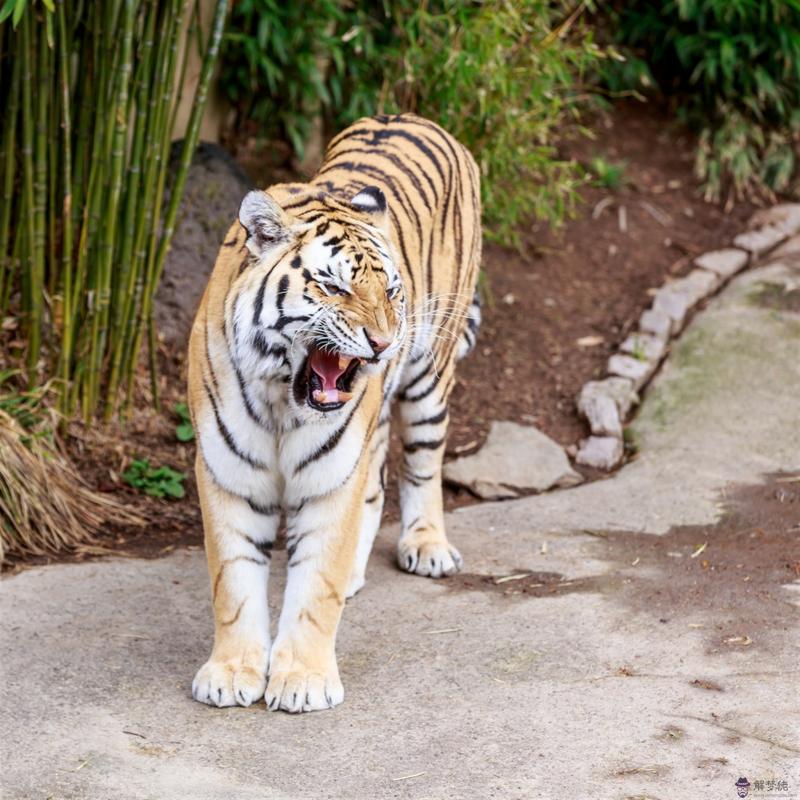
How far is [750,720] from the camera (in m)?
3.16

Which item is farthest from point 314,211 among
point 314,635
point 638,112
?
point 638,112

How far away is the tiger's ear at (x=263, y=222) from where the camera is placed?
10.3 feet

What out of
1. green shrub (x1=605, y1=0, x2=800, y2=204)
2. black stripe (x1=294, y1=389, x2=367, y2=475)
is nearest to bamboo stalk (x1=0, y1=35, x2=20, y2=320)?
black stripe (x1=294, y1=389, x2=367, y2=475)

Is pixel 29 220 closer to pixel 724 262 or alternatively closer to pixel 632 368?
pixel 632 368

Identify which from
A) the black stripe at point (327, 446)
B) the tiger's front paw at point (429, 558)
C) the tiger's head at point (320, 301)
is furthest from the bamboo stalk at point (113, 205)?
the black stripe at point (327, 446)

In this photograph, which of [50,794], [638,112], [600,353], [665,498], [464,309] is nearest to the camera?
[50,794]

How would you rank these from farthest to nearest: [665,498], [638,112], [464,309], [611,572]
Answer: [638,112]
[665,498]
[464,309]
[611,572]

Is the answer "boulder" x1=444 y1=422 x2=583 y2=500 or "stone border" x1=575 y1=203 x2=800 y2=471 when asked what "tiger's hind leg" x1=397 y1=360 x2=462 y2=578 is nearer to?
"boulder" x1=444 y1=422 x2=583 y2=500

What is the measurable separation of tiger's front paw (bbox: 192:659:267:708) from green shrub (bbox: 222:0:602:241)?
3.21m

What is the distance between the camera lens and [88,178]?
479 centimetres

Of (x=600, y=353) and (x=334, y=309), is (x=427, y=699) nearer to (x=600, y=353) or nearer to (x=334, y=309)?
(x=334, y=309)

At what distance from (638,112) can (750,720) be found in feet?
18.6

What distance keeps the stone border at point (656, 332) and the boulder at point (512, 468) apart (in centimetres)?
17

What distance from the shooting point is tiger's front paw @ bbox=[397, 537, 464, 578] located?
4.29m
